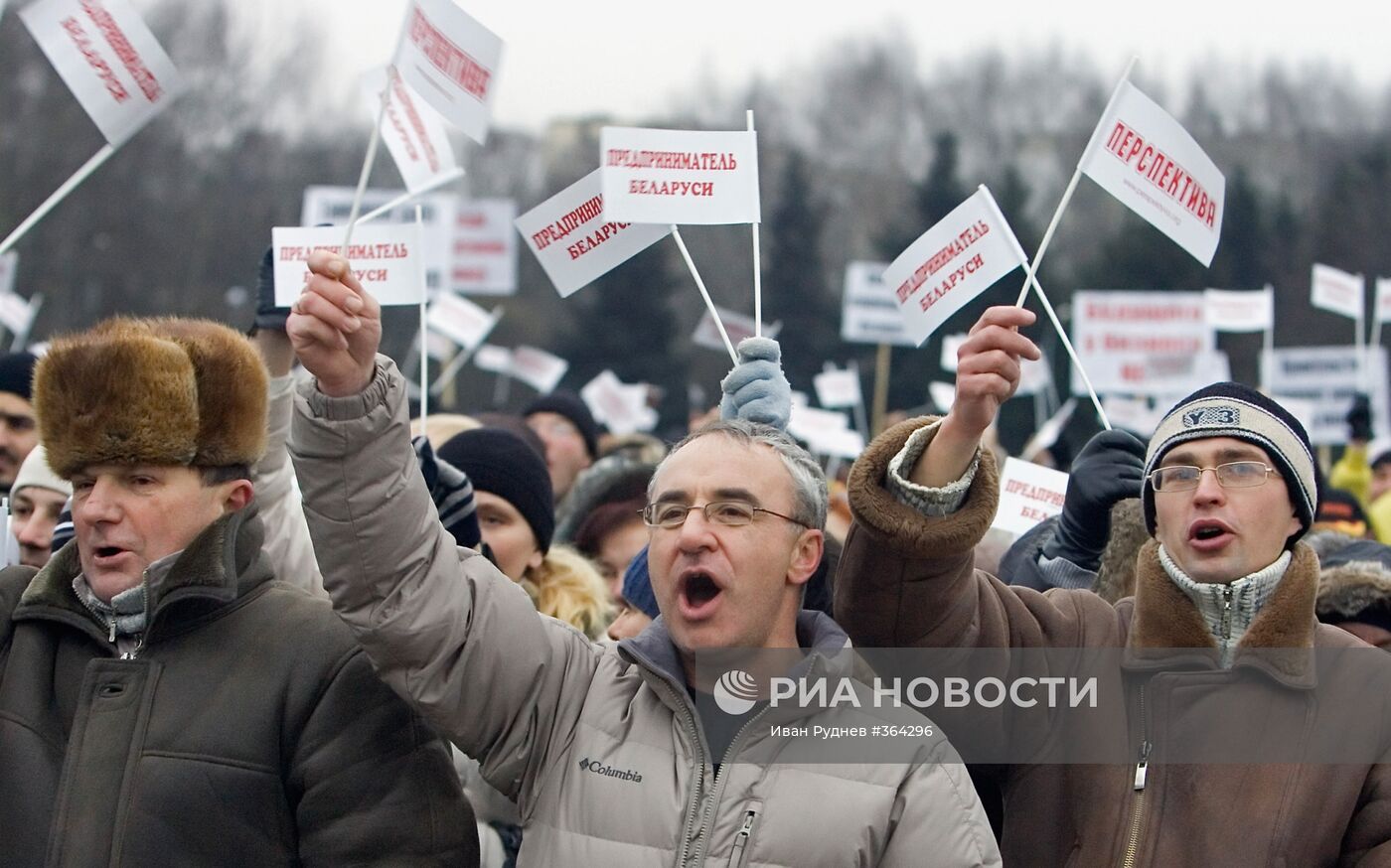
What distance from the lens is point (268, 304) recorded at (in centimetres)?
458

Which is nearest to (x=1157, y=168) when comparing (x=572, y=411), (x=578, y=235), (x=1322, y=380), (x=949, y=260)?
(x=949, y=260)

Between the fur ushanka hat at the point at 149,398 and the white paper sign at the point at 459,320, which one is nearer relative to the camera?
the fur ushanka hat at the point at 149,398

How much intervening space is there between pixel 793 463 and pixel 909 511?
23 centimetres

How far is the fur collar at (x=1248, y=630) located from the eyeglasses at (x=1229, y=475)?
0.14 m

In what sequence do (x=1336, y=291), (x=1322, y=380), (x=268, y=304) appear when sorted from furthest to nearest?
1. (x=1322, y=380)
2. (x=1336, y=291)
3. (x=268, y=304)

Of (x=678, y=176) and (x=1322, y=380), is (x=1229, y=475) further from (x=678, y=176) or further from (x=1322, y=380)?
(x=1322, y=380)

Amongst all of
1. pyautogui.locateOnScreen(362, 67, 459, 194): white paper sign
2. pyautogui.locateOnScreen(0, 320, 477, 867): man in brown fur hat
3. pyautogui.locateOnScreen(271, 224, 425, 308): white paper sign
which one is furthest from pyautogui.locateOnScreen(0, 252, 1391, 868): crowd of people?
pyautogui.locateOnScreen(362, 67, 459, 194): white paper sign

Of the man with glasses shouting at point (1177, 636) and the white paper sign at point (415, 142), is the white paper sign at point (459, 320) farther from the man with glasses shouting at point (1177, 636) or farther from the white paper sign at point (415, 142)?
the man with glasses shouting at point (1177, 636)

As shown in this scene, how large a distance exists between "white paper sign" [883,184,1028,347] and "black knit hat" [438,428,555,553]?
1.19 m

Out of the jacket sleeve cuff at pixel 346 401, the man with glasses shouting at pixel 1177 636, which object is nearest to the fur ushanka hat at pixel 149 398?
the jacket sleeve cuff at pixel 346 401

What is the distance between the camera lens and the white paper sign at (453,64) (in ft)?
11.9

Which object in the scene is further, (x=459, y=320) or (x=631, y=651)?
(x=459, y=320)

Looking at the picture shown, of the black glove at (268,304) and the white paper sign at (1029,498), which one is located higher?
the black glove at (268,304)

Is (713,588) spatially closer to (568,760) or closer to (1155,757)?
(568,760)
